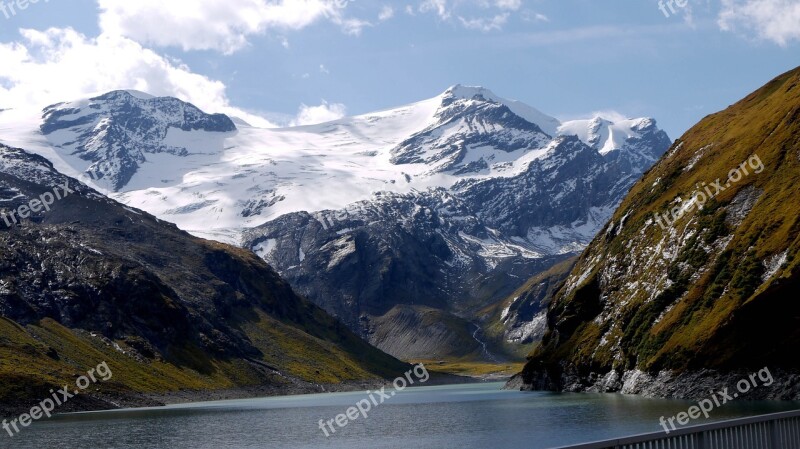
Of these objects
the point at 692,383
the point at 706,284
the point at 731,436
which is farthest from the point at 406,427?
the point at 731,436

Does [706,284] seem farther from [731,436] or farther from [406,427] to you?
[731,436]

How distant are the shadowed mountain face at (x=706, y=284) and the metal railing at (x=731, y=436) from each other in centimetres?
9029

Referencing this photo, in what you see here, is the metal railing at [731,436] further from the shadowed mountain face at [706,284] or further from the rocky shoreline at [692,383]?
the shadowed mountain face at [706,284]

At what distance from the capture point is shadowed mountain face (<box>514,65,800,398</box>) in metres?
126

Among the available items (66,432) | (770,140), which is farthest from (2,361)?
(770,140)

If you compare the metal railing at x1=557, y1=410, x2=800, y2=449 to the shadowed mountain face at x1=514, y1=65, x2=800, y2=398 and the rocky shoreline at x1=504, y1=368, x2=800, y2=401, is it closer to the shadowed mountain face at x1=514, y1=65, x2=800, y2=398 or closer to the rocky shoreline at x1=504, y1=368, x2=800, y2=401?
the rocky shoreline at x1=504, y1=368, x2=800, y2=401

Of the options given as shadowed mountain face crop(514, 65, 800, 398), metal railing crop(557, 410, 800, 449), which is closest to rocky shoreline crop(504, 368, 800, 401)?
shadowed mountain face crop(514, 65, 800, 398)

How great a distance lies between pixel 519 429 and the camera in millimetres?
101312

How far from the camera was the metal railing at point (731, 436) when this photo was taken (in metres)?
27.2

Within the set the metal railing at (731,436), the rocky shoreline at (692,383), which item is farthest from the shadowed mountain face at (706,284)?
the metal railing at (731,436)

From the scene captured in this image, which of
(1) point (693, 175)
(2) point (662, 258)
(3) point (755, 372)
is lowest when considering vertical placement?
(3) point (755, 372)

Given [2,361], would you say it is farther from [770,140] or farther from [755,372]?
[770,140]

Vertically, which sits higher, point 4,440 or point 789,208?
point 789,208

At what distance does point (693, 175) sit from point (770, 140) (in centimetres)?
2486
